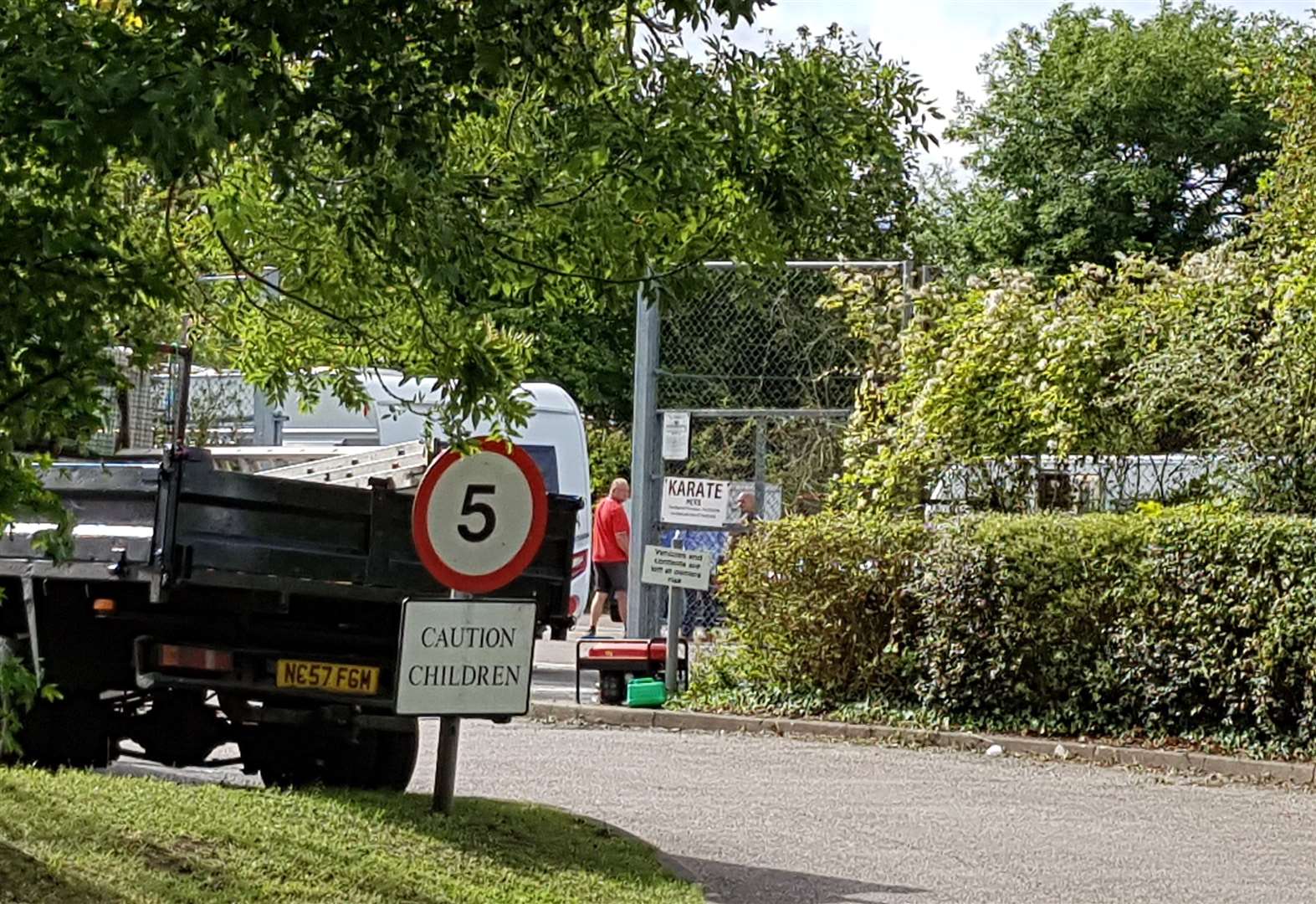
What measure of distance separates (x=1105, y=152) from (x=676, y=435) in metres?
33.3

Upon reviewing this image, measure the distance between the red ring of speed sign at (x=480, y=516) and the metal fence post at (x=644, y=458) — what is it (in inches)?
346

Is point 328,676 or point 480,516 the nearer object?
point 480,516

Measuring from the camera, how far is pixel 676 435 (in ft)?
59.4

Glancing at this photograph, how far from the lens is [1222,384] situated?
52.9 ft

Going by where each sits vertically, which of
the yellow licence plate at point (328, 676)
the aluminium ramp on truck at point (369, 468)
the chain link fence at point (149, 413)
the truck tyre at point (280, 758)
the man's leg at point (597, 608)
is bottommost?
the truck tyre at point (280, 758)

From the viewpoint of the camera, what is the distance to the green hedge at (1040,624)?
14.4 m

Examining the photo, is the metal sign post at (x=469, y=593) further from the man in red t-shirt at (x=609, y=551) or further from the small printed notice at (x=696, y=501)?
the man in red t-shirt at (x=609, y=551)

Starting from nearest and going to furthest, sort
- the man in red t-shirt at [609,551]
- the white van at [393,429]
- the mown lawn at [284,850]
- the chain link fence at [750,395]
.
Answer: the mown lawn at [284,850], the chain link fence at [750,395], the white van at [393,429], the man in red t-shirt at [609,551]

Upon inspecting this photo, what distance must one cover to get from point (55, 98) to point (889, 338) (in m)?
15.1

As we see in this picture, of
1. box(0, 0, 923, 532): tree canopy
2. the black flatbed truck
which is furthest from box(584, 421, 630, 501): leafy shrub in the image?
box(0, 0, 923, 532): tree canopy

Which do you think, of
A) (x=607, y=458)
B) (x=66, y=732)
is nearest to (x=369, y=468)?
(x=66, y=732)

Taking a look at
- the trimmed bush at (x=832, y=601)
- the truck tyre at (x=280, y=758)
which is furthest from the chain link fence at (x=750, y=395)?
the truck tyre at (x=280, y=758)

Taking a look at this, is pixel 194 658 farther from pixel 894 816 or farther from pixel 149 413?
pixel 894 816

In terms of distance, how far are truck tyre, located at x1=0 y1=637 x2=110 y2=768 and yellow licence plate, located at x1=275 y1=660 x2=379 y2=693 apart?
3.31 feet
